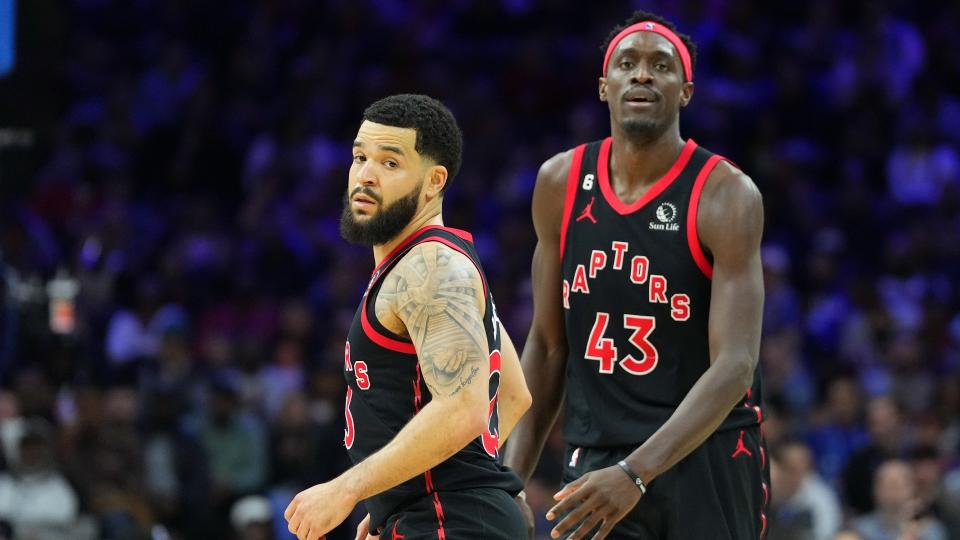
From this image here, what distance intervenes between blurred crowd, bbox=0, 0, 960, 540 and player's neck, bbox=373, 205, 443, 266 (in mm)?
4088

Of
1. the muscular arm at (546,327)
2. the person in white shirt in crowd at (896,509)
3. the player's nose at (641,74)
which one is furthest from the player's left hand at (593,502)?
the person in white shirt in crowd at (896,509)

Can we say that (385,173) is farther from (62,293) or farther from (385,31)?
(385,31)

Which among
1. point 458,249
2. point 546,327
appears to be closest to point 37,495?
point 546,327

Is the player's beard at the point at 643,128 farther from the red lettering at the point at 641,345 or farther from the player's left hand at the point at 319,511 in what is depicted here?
the player's left hand at the point at 319,511

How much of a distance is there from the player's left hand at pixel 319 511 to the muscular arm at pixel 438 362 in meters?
0.04

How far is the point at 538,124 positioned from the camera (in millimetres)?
14648

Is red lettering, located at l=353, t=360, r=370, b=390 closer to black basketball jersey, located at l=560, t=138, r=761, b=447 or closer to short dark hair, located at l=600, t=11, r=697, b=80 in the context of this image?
black basketball jersey, located at l=560, t=138, r=761, b=447

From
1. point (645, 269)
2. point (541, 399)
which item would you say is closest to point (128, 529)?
point (541, 399)

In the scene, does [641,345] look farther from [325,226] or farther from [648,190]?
[325,226]

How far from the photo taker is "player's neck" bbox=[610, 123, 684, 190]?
5.34m

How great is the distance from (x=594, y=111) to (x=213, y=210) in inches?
151

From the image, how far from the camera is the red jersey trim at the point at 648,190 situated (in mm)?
5316

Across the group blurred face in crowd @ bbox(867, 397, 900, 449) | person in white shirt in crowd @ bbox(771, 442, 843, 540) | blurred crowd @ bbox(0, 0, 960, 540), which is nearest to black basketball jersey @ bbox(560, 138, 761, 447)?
blurred crowd @ bbox(0, 0, 960, 540)

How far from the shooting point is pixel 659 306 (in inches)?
206
